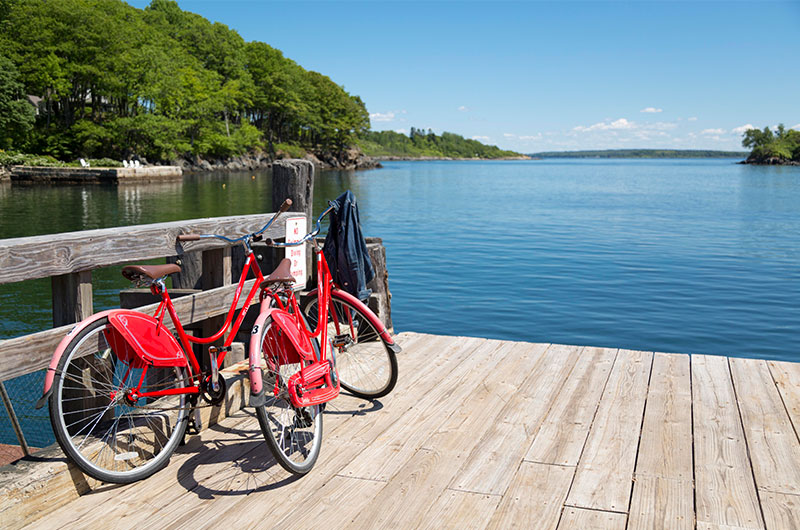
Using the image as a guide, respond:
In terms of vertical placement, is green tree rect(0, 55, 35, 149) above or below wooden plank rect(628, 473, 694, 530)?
above

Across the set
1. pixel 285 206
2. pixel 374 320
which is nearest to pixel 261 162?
pixel 374 320

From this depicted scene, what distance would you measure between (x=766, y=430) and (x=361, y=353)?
261cm

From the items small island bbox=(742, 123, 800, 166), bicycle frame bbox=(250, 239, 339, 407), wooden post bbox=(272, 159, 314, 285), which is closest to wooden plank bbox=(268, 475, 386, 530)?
bicycle frame bbox=(250, 239, 339, 407)

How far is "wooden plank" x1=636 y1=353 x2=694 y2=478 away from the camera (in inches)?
141

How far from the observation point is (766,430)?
13.6ft

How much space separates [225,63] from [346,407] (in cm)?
8910

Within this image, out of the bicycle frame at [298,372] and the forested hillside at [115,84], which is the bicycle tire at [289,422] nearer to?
the bicycle frame at [298,372]

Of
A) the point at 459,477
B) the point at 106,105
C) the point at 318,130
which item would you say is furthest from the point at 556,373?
the point at 318,130

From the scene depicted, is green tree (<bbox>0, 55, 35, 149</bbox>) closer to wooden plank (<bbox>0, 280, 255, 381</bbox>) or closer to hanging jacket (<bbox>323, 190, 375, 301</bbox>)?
hanging jacket (<bbox>323, 190, 375, 301</bbox>)

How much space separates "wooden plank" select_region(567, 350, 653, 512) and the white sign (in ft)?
7.98

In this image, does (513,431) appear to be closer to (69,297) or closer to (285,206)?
(285,206)

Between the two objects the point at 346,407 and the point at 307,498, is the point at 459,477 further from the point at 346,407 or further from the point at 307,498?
the point at 346,407

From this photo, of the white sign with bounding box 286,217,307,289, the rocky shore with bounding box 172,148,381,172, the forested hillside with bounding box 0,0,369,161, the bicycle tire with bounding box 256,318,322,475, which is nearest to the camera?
the bicycle tire with bounding box 256,318,322,475

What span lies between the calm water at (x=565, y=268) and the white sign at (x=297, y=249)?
7.25 meters
